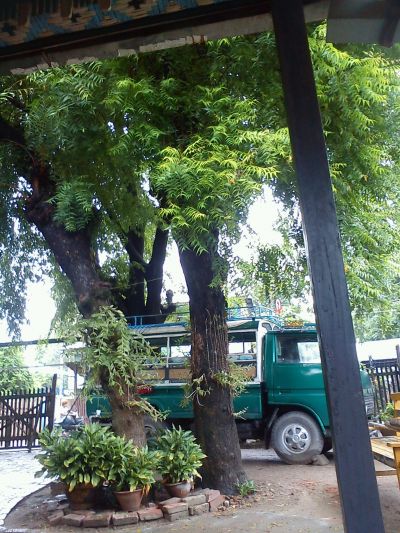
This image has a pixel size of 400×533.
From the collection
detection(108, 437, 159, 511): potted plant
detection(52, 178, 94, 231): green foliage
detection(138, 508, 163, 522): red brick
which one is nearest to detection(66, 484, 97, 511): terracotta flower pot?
detection(108, 437, 159, 511): potted plant

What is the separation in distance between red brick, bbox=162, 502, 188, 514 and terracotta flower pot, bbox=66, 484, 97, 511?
898 mm

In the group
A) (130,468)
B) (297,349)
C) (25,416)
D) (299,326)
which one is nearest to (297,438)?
(297,349)

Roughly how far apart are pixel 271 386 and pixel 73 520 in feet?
15.5

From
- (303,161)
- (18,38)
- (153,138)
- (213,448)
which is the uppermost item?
(153,138)

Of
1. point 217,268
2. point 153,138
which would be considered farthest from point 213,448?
point 153,138

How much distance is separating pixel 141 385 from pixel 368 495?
506 centimetres

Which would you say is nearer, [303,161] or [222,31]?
[303,161]

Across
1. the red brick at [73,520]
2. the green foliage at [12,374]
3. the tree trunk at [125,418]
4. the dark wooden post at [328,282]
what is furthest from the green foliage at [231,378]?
the green foliage at [12,374]

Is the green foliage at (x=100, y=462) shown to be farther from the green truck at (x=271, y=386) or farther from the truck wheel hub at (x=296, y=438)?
the truck wheel hub at (x=296, y=438)

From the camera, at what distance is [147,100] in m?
5.48

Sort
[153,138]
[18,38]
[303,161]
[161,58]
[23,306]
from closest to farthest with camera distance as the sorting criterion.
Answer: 1. [303,161]
2. [18,38]
3. [153,138]
4. [161,58]
5. [23,306]

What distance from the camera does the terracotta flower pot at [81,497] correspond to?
5.71 m

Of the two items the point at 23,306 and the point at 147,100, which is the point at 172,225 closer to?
the point at 147,100

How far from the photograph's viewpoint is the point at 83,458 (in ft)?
18.7
